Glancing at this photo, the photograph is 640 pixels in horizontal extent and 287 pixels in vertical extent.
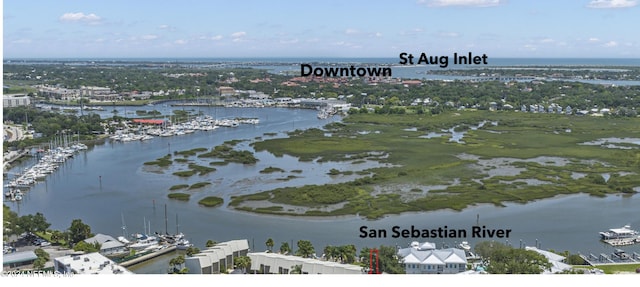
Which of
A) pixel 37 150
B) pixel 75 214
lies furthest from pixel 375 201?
pixel 37 150

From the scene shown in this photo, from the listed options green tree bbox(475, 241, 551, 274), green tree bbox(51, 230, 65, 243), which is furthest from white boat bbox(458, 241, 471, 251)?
green tree bbox(51, 230, 65, 243)

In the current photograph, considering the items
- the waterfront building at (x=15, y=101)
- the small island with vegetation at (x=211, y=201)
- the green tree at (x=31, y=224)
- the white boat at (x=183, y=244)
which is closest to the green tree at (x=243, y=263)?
the white boat at (x=183, y=244)

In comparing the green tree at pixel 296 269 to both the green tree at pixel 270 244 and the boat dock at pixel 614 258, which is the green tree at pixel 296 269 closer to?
the green tree at pixel 270 244

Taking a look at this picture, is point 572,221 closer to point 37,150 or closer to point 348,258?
point 348,258

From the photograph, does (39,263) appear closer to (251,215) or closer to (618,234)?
(251,215)

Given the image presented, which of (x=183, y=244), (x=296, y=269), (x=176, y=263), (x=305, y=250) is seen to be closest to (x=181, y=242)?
(x=183, y=244)

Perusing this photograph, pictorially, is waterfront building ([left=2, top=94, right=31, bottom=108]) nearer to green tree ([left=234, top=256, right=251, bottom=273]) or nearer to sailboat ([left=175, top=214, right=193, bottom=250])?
sailboat ([left=175, top=214, right=193, bottom=250])
